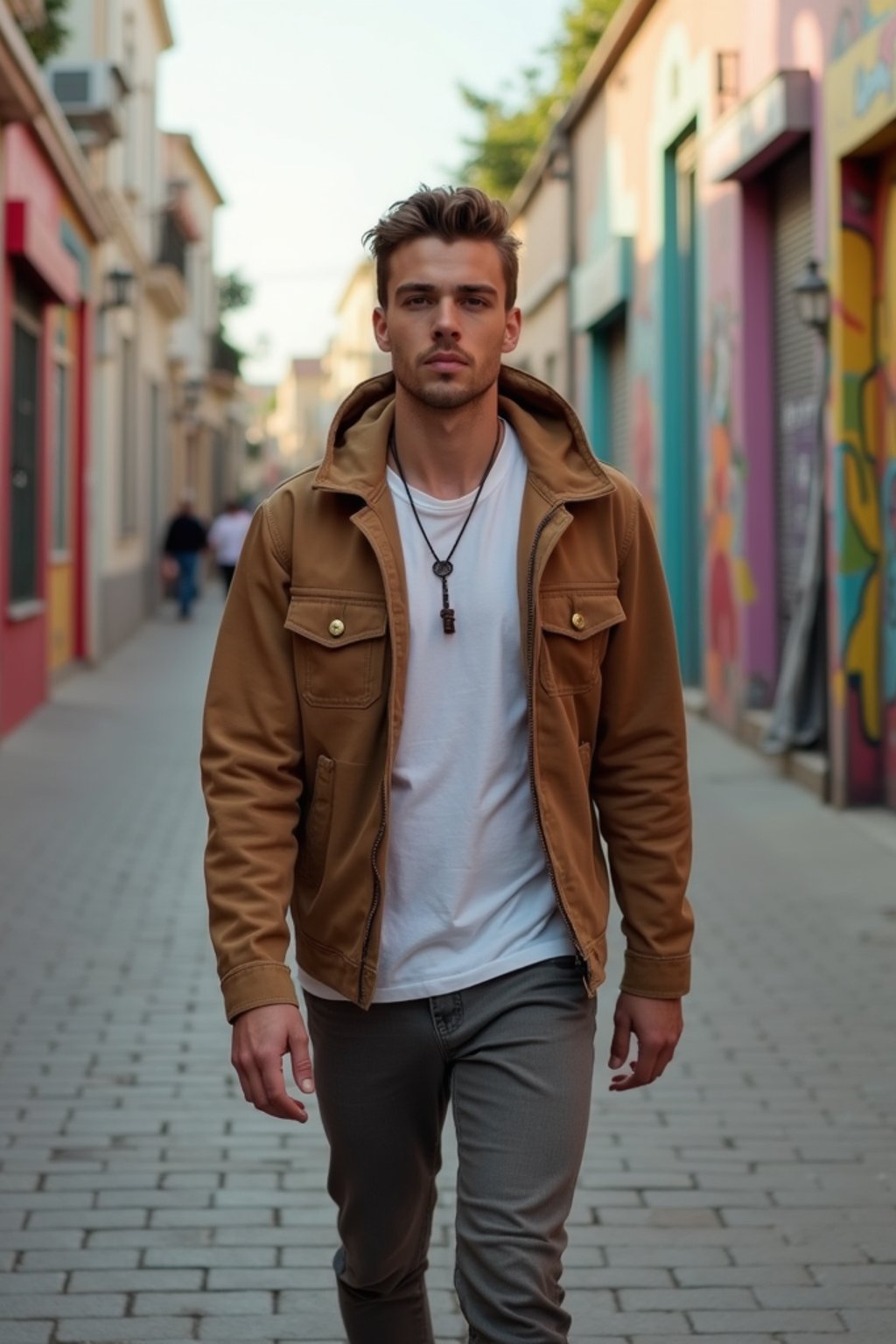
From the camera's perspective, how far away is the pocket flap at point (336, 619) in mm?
3025

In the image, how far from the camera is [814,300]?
1109 cm

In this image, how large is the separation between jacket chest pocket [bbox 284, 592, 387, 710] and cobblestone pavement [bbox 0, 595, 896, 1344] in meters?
1.57

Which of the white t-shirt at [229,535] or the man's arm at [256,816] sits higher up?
the white t-shirt at [229,535]

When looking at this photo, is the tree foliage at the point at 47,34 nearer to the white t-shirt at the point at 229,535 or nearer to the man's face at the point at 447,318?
the white t-shirt at the point at 229,535

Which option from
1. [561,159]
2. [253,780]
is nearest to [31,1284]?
[253,780]

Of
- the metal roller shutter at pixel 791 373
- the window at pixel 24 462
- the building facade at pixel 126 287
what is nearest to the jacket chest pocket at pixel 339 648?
the metal roller shutter at pixel 791 373

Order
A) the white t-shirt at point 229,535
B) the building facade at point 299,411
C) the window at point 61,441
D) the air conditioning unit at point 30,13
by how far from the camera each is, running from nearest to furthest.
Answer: the air conditioning unit at point 30,13
the window at point 61,441
the white t-shirt at point 229,535
the building facade at point 299,411

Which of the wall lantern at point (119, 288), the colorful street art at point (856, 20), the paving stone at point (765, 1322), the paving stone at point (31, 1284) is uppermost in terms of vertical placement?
the wall lantern at point (119, 288)

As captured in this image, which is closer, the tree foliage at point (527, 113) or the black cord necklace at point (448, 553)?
the black cord necklace at point (448, 553)

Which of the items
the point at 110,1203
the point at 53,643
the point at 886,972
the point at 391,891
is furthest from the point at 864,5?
the point at 53,643

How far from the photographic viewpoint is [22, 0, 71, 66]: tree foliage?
1608 cm

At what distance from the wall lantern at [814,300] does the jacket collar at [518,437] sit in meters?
8.08

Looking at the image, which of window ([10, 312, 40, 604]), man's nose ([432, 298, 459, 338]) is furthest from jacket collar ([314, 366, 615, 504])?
window ([10, 312, 40, 604])

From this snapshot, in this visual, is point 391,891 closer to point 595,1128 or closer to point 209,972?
point 595,1128
